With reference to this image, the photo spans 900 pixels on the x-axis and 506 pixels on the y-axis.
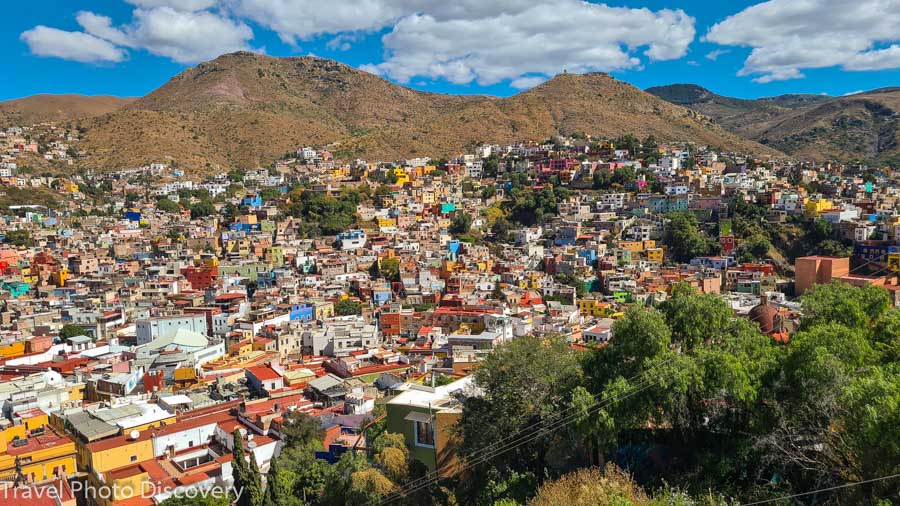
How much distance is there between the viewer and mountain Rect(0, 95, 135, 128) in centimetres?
8962

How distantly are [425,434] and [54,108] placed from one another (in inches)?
4499

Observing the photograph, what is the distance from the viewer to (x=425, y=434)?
10.3 m

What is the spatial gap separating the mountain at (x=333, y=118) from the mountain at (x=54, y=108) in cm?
1505

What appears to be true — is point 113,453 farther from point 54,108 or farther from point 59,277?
point 54,108

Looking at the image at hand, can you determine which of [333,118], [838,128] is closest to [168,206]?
[333,118]

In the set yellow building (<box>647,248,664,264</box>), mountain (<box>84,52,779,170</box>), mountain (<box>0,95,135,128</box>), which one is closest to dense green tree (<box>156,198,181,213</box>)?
mountain (<box>84,52,779,170</box>)

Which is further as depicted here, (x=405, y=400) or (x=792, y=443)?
(x=405, y=400)

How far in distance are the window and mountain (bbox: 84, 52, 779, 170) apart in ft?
182

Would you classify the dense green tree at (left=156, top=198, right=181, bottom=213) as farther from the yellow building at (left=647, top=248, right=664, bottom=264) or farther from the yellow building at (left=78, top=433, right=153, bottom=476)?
the yellow building at (left=78, top=433, right=153, bottom=476)

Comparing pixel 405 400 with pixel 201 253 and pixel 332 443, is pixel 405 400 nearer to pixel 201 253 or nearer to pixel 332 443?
pixel 332 443

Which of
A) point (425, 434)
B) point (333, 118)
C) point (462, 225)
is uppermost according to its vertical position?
point (333, 118)

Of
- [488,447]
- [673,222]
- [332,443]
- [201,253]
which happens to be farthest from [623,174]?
[488,447]

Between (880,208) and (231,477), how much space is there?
1449 inches

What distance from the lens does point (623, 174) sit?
45594mm
